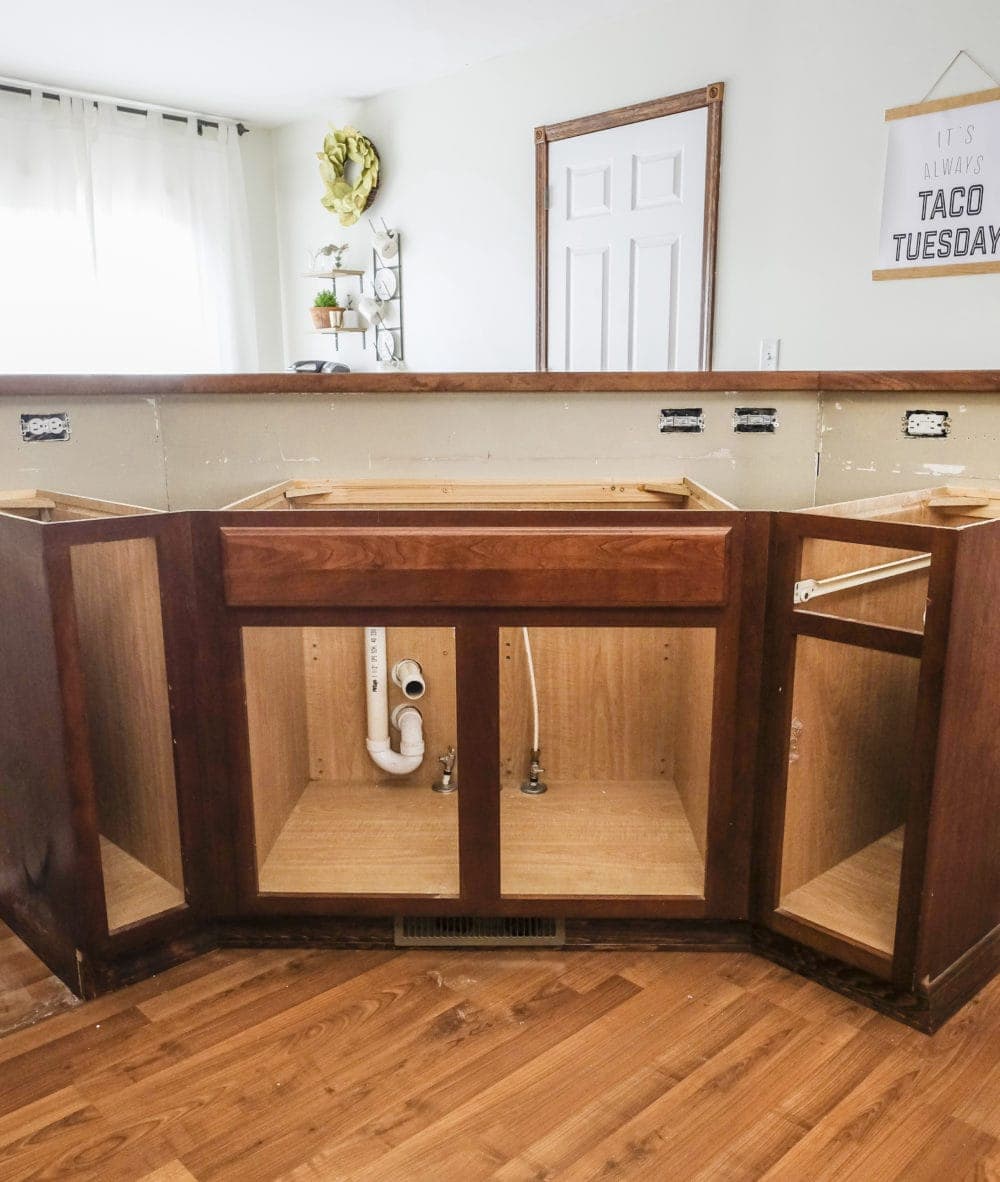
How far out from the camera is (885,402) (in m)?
1.84

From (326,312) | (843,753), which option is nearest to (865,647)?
(843,753)

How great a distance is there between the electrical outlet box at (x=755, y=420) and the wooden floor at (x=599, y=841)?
794mm

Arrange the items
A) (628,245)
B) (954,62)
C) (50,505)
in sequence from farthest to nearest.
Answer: (628,245) → (954,62) → (50,505)

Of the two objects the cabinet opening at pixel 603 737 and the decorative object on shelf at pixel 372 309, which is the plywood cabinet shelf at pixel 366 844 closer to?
the cabinet opening at pixel 603 737

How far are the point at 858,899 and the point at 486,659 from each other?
768mm

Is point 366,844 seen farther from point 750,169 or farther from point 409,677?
point 750,169

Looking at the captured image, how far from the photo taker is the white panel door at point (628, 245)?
10.9 feet

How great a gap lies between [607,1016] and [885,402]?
1.30 metres

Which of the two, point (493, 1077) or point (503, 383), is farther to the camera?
point (503, 383)

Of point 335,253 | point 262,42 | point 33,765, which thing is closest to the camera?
point 33,765

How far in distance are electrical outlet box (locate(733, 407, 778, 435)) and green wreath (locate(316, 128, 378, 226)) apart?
325cm

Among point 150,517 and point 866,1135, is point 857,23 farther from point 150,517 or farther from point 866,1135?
point 866,1135

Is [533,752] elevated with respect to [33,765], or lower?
lower

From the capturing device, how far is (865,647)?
137cm
